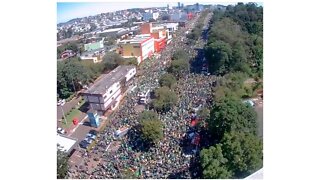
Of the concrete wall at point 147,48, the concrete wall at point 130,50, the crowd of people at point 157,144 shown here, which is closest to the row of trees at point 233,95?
the crowd of people at point 157,144

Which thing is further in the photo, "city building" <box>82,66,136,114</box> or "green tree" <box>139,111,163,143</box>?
"city building" <box>82,66,136,114</box>

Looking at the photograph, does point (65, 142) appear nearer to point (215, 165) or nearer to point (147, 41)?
point (147, 41)

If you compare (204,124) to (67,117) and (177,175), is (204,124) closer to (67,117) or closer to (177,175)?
(177,175)

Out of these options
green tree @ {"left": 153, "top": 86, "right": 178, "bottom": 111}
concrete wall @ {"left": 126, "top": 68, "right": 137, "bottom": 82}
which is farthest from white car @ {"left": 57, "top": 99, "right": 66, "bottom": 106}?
green tree @ {"left": 153, "top": 86, "right": 178, "bottom": 111}

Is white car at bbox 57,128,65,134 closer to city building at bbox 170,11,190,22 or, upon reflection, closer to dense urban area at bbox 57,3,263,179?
dense urban area at bbox 57,3,263,179

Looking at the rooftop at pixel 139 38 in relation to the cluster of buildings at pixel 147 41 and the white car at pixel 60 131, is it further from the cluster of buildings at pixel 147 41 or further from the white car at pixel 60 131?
the white car at pixel 60 131

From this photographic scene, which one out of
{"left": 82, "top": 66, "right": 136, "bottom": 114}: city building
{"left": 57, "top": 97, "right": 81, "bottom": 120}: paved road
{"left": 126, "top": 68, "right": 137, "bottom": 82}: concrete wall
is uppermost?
{"left": 126, "top": 68, "right": 137, "bottom": 82}: concrete wall
